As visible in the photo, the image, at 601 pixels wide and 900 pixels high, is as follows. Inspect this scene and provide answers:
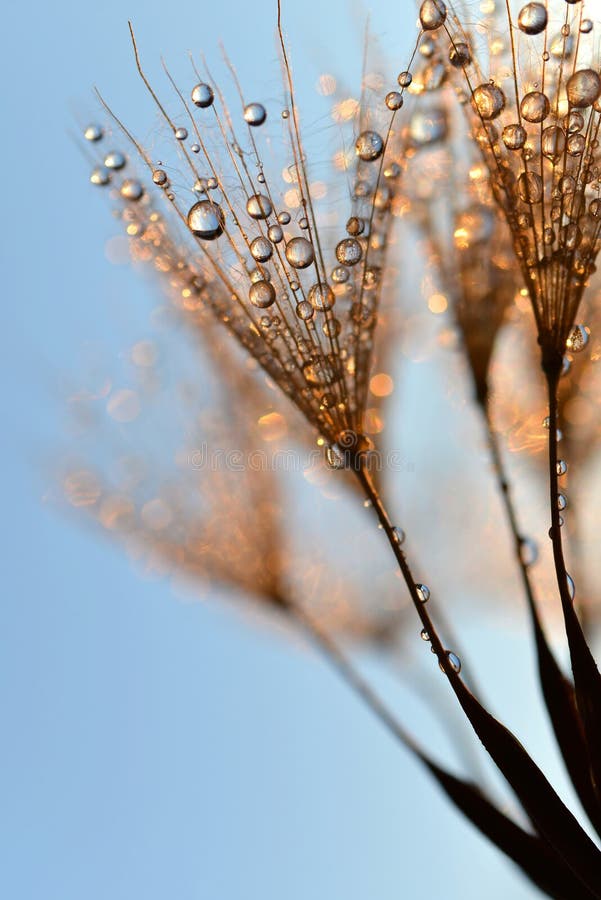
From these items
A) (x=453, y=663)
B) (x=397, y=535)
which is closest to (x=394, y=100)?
(x=397, y=535)

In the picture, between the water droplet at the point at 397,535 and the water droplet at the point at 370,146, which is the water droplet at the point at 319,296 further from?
the water droplet at the point at 397,535

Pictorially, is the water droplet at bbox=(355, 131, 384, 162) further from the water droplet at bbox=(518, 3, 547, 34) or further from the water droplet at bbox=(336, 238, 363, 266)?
the water droplet at bbox=(518, 3, 547, 34)

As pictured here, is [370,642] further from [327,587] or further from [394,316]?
[394,316]

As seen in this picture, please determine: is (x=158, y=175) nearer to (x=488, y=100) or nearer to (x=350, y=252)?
(x=350, y=252)

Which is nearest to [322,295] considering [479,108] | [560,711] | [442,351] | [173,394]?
[479,108]

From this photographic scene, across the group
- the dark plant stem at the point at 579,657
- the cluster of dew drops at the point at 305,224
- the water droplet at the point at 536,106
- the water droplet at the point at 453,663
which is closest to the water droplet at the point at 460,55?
the cluster of dew drops at the point at 305,224
